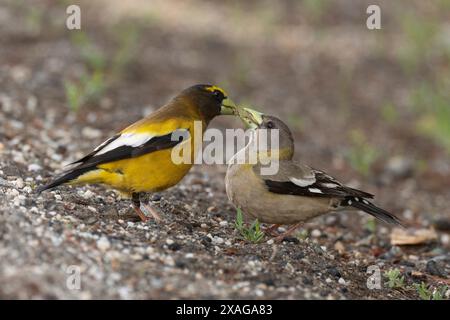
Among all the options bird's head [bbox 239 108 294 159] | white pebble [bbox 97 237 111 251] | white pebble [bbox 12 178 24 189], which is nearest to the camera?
white pebble [bbox 97 237 111 251]

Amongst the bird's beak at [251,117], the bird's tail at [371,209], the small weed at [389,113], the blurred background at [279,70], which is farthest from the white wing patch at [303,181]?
the small weed at [389,113]

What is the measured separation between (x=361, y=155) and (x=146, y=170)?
15.7ft

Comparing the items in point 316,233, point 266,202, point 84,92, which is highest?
point 84,92

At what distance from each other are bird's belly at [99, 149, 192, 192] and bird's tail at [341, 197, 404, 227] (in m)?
1.47

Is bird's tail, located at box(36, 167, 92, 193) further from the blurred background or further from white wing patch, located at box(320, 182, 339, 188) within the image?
the blurred background

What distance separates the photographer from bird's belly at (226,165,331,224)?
6219mm

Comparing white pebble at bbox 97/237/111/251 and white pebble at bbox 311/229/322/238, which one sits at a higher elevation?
white pebble at bbox 97/237/111/251

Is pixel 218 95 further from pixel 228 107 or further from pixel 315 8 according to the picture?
pixel 315 8

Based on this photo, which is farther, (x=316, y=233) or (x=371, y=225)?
(x=371, y=225)

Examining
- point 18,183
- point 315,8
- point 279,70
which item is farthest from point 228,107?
point 315,8

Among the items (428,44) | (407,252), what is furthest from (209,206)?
(428,44)

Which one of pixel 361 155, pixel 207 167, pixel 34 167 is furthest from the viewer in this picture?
pixel 361 155

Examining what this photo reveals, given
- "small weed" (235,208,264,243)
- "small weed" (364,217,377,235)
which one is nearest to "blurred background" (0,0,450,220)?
"small weed" (364,217,377,235)

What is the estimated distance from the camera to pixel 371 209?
20.6 ft
